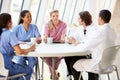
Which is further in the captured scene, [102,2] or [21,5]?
[102,2]

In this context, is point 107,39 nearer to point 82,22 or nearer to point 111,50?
point 111,50

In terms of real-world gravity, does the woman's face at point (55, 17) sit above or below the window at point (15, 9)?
below

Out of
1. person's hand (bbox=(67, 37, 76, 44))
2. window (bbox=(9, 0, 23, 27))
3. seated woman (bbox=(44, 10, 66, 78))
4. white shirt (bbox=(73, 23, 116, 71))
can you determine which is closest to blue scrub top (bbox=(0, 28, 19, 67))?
white shirt (bbox=(73, 23, 116, 71))

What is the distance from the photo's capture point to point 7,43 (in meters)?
3.34

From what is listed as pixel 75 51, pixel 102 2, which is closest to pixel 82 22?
pixel 75 51

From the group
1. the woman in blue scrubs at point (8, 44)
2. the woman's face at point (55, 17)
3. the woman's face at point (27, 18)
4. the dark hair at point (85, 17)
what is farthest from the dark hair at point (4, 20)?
the woman's face at point (55, 17)

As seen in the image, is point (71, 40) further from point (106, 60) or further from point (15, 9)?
point (15, 9)

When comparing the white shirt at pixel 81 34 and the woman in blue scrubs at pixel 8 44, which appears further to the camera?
the white shirt at pixel 81 34

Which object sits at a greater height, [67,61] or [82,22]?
[82,22]

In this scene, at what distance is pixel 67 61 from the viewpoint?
4438 millimetres

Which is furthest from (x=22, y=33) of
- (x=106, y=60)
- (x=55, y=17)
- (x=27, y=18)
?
(x=106, y=60)

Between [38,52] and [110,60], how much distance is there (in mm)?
899

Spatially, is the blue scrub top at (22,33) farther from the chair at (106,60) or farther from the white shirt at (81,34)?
the chair at (106,60)

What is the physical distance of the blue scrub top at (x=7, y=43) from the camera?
3287 mm
